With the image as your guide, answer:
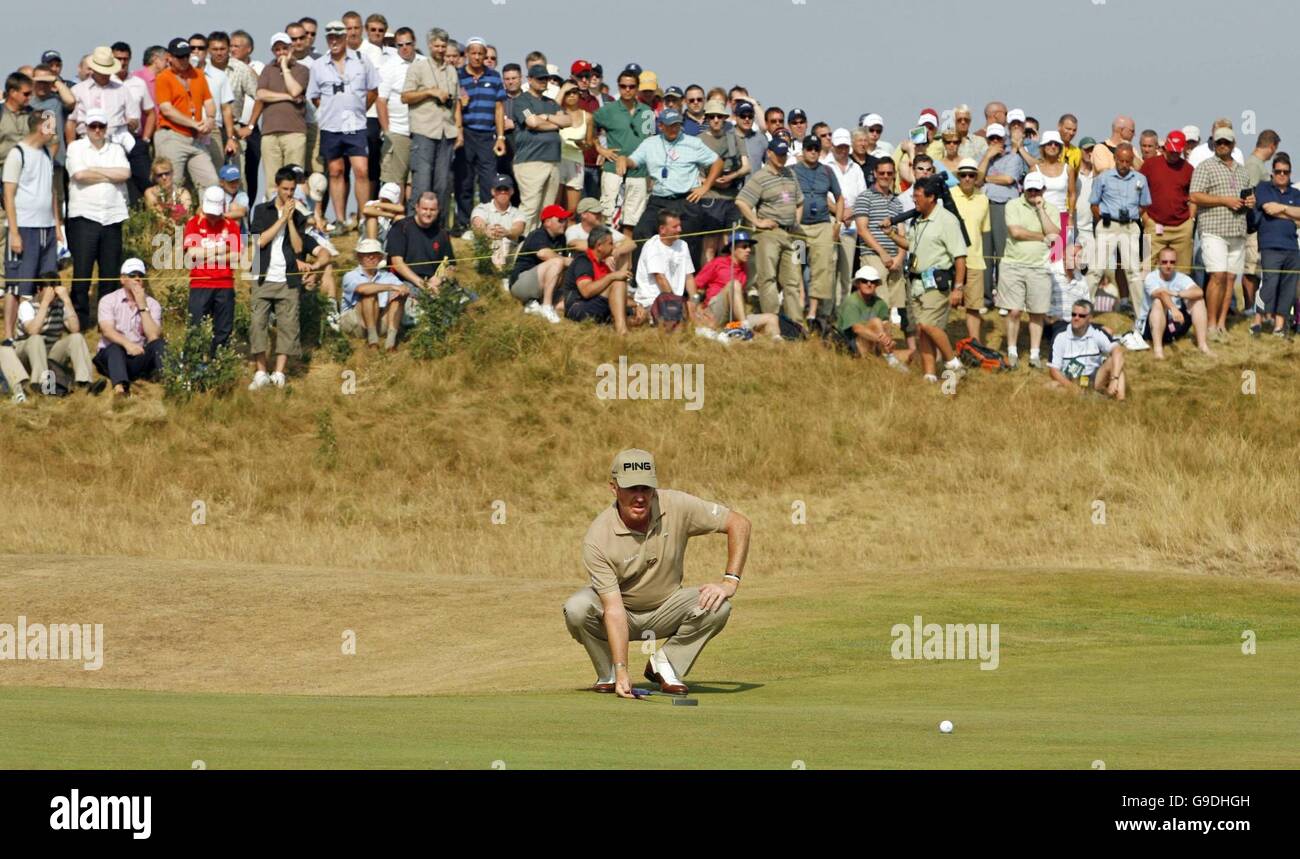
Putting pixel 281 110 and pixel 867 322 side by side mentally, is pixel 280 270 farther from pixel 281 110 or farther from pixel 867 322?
pixel 867 322

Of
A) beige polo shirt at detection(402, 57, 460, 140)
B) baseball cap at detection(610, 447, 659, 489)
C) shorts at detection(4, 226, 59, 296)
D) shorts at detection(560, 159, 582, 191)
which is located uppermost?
beige polo shirt at detection(402, 57, 460, 140)

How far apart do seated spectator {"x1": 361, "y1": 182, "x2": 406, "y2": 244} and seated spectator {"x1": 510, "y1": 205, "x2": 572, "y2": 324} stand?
76.8 inches

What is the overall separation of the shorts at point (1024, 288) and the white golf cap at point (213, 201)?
1125 centimetres

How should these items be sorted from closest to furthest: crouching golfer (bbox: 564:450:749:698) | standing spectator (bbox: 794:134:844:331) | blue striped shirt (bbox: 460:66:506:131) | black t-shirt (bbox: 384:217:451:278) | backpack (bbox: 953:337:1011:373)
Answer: crouching golfer (bbox: 564:450:749:698), black t-shirt (bbox: 384:217:451:278), standing spectator (bbox: 794:134:844:331), blue striped shirt (bbox: 460:66:506:131), backpack (bbox: 953:337:1011:373)

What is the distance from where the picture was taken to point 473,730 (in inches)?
396

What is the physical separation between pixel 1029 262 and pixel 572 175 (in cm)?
716

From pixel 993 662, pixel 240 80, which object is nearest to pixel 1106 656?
pixel 993 662

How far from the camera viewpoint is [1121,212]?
29.4 metres

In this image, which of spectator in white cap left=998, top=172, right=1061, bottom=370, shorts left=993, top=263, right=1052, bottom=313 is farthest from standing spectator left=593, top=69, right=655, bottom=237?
spectator in white cap left=998, top=172, right=1061, bottom=370

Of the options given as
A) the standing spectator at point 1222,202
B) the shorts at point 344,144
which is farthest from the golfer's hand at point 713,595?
the standing spectator at point 1222,202

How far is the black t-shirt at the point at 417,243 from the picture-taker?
2752 cm

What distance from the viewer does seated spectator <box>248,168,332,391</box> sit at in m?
26.2

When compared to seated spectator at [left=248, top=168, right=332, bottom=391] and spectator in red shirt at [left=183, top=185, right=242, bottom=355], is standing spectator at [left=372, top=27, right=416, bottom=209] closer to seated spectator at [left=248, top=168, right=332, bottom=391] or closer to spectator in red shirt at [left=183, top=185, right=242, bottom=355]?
seated spectator at [left=248, top=168, right=332, bottom=391]

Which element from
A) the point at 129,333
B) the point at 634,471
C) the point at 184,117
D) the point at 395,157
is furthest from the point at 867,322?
the point at 634,471
